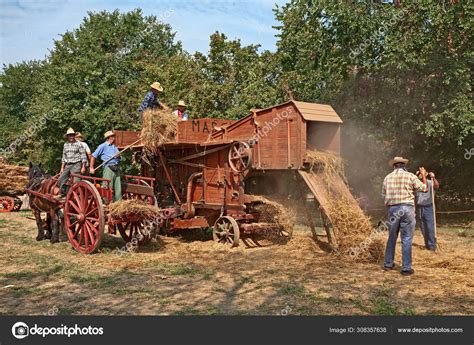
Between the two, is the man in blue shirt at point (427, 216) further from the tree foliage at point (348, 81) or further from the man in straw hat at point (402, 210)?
the tree foliage at point (348, 81)

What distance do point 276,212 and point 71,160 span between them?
471 centimetres

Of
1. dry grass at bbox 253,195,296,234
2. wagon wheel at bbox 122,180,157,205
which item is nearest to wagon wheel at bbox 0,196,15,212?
wagon wheel at bbox 122,180,157,205

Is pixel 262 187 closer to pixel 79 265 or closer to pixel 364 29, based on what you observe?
pixel 79 265

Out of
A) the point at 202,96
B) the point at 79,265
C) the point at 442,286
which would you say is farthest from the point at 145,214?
the point at 202,96

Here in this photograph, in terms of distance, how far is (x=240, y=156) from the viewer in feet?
33.0

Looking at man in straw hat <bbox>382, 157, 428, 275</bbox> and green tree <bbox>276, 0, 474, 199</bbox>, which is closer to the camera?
man in straw hat <bbox>382, 157, 428, 275</bbox>

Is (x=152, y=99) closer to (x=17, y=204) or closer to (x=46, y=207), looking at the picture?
(x=46, y=207)

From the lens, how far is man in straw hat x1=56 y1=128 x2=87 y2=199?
1048cm

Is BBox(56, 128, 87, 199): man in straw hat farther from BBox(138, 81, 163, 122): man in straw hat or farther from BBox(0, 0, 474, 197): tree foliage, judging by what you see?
BBox(0, 0, 474, 197): tree foliage

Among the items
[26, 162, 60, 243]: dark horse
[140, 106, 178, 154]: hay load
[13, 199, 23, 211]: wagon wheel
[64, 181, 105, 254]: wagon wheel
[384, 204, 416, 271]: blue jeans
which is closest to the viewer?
[384, 204, 416, 271]: blue jeans

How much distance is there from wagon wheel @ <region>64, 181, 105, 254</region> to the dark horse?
1.19m

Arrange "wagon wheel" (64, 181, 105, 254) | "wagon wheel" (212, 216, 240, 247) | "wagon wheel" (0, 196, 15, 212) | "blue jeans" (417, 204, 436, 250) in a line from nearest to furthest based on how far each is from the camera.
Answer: "wagon wheel" (64, 181, 105, 254)
"blue jeans" (417, 204, 436, 250)
"wagon wheel" (212, 216, 240, 247)
"wagon wheel" (0, 196, 15, 212)

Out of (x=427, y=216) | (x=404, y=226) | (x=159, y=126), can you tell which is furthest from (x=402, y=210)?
(x=159, y=126)

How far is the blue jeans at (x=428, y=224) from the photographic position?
9.82 meters
